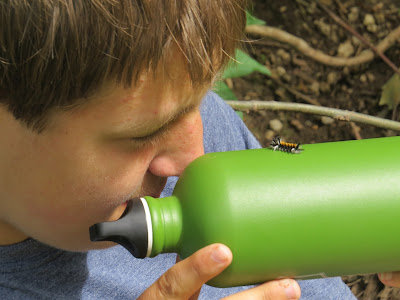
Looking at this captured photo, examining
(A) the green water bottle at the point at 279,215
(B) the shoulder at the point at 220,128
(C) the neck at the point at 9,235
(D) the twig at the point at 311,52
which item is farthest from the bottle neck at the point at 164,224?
(D) the twig at the point at 311,52

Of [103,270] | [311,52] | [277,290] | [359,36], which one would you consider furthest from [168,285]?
[359,36]

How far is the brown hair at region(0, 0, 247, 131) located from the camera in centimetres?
80

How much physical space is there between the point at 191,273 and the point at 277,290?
0.14 meters

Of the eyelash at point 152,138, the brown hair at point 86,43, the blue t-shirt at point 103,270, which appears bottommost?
the blue t-shirt at point 103,270

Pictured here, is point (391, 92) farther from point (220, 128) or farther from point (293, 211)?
point (293, 211)

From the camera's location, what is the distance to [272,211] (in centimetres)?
91

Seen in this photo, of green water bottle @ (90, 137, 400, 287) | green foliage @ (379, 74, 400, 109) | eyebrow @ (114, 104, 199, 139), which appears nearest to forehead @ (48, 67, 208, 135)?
eyebrow @ (114, 104, 199, 139)

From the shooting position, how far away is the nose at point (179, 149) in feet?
3.43

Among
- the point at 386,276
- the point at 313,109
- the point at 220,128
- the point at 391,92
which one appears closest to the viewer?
the point at 386,276

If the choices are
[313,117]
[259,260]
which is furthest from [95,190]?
[313,117]

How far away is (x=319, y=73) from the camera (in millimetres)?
2586

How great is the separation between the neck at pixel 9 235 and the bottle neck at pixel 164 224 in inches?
12.2

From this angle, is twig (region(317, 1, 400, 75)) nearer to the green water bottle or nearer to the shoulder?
the shoulder

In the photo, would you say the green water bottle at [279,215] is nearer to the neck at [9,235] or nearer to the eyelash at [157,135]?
the eyelash at [157,135]
